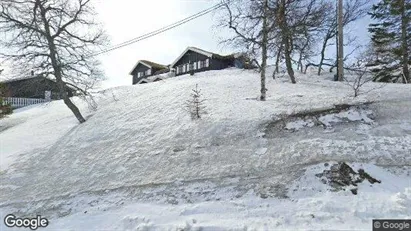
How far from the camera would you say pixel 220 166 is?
26.0 feet

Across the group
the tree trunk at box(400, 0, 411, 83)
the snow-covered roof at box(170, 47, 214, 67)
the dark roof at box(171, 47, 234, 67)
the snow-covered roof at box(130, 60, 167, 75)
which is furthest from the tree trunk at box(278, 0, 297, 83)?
the snow-covered roof at box(130, 60, 167, 75)

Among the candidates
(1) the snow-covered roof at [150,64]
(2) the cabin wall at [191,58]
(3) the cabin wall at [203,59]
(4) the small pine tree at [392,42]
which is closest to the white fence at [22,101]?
(3) the cabin wall at [203,59]

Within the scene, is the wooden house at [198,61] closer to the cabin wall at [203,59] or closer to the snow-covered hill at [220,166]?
the cabin wall at [203,59]

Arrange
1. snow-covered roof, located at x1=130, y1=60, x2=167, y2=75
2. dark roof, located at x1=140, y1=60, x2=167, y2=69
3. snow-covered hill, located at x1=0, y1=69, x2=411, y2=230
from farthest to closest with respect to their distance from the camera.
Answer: dark roof, located at x1=140, y1=60, x2=167, y2=69
snow-covered roof, located at x1=130, y1=60, x2=167, y2=75
snow-covered hill, located at x1=0, y1=69, x2=411, y2=230

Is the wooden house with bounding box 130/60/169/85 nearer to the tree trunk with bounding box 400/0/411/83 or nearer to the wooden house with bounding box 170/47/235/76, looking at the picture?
the wooden house with bounding box 170/47/235/76

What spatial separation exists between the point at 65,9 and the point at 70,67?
2.97 metres

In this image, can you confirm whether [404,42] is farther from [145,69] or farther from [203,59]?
[145,69]

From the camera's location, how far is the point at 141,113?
14234 millimetres

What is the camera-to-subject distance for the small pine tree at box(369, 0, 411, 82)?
22.3m

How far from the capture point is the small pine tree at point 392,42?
2230cm

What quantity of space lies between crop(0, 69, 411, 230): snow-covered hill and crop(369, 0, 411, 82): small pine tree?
41.6 feet

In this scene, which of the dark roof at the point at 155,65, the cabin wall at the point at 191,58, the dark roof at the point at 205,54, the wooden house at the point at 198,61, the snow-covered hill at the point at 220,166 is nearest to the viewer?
→ the snow-covered hill at the point at 220,166

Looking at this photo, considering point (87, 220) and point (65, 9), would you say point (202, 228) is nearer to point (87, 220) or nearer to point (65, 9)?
point (87, 220)

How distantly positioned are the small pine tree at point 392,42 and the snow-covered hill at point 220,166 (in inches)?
499
